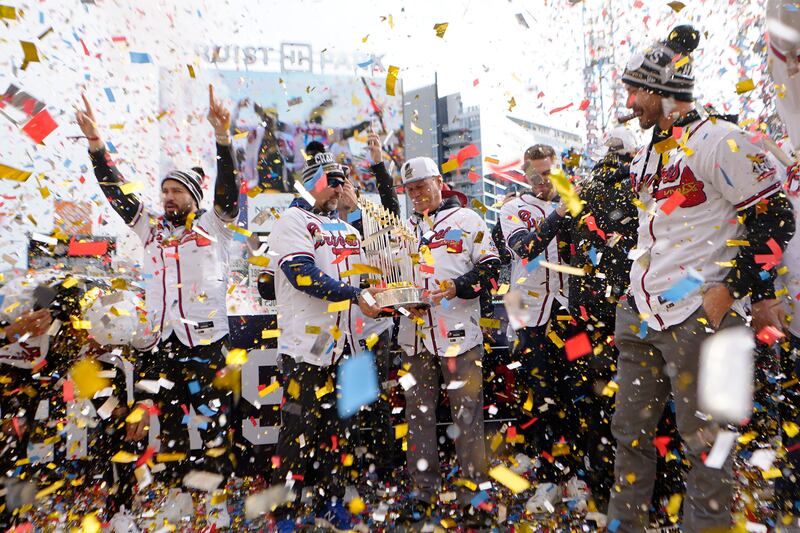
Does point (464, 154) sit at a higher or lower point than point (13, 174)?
higher

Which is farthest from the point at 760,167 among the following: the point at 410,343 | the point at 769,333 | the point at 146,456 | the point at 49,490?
the point at 49,490

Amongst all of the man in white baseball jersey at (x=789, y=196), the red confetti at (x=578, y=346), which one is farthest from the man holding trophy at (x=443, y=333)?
the man in white baseball jersey at (x=789, y=196)

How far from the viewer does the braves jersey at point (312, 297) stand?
3.21m

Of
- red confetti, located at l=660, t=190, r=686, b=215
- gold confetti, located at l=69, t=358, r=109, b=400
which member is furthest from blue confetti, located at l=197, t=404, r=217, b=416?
red confetti, located at l=660, t=190, r=686, b=215

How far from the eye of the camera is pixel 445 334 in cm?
343

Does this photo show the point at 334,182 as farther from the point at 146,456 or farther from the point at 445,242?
the point at 146,456

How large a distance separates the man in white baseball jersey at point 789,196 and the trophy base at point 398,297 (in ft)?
5.52

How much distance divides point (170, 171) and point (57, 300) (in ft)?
3.10

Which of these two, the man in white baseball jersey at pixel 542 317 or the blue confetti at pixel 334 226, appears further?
the man in white baseball jersey at pixel 542 317

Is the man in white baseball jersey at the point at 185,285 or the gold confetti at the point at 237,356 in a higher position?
the man in white baseball jersey at the point at 185,285

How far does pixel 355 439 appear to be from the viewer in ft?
11.4

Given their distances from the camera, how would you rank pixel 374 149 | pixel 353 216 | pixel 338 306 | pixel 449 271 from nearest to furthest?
pixel 338 306 → pixel 449 271 → pixel 374 149 → pixel 353 216

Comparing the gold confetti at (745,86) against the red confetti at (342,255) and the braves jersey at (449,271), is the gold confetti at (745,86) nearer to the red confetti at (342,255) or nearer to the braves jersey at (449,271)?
the braves jersey at (449,271)

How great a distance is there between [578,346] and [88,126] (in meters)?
3.15
